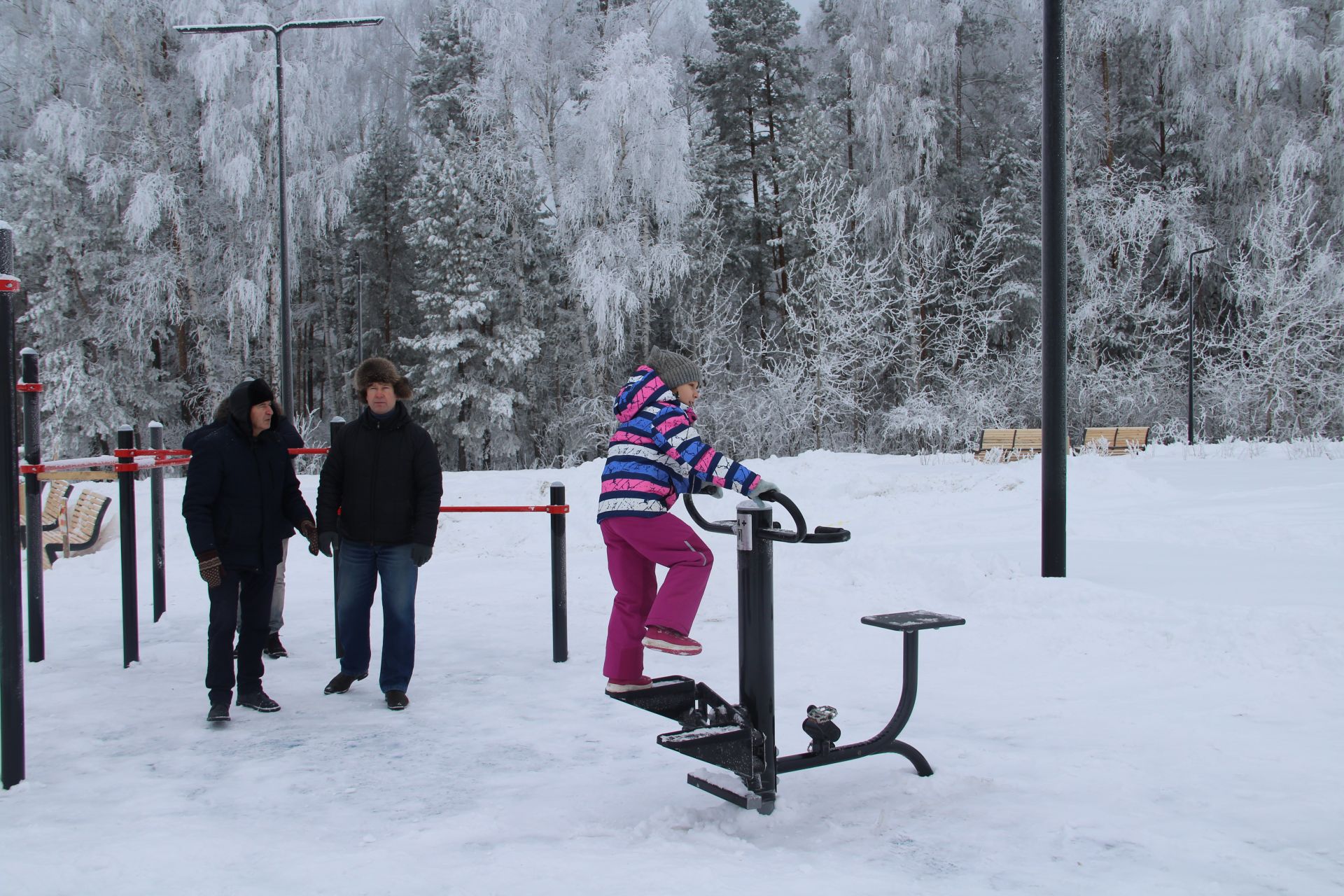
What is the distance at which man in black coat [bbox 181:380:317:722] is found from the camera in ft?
16.0

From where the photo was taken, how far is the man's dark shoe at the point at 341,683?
546 cm

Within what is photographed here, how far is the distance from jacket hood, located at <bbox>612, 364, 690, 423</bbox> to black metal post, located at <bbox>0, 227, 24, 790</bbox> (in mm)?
2346

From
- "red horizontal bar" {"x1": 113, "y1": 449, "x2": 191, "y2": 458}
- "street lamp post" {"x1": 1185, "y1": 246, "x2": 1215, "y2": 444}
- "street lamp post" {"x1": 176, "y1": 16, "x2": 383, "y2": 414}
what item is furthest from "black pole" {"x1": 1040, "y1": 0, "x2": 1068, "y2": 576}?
"street lamp post" {"x1": 1185, "y1": 246, "x2": 1215, "y2": 444}

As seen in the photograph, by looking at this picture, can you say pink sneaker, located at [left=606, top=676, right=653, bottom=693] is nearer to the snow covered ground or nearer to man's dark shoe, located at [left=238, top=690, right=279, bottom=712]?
the snow covered ground

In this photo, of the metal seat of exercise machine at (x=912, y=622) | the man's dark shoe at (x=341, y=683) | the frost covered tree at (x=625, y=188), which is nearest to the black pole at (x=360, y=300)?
the frost covered tree at (x=625, y=188)

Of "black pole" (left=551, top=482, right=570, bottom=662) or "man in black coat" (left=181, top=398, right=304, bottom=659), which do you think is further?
"black pole" (left=551, top=482, right=570, bottom=662)

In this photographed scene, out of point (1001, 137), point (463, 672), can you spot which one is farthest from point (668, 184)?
point (463, 672)

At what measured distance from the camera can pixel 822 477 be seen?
13.9 m

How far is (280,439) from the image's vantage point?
5633 mm

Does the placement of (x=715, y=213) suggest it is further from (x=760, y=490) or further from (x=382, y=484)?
(x=760, y=490)

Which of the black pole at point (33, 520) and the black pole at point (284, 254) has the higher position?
the black pole at point (284, 254)

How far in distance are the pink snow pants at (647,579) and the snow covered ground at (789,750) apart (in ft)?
1.38

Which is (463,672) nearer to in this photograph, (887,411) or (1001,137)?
(887,411)

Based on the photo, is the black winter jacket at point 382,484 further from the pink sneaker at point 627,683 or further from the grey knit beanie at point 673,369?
the grey knit beanie at point 673,369
